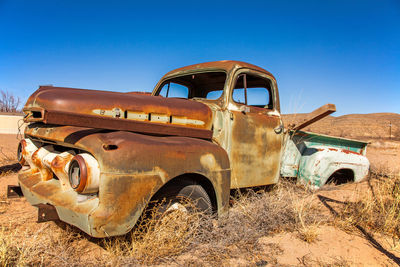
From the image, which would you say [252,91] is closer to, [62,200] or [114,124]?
[114,124]

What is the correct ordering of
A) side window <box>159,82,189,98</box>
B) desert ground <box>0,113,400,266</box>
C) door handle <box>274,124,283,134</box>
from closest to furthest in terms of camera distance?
desert ground <box>0,113,400,266</box> → door handle <box>274,124,283,134</box> → side window <box>159,82,189,98</box>

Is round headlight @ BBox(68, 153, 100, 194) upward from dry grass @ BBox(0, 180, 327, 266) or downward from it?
upward

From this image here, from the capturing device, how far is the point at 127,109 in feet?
8.27

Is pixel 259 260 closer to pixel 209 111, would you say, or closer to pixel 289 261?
pixel 289 261

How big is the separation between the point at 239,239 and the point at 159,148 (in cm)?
113

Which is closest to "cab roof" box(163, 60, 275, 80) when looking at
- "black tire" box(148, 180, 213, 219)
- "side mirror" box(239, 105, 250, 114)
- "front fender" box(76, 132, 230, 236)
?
"side mirror" box(239, 105, 250, 114)

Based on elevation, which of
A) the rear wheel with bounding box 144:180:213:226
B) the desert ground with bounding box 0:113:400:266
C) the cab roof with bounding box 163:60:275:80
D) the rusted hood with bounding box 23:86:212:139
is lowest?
the desert ground with bounding box 0:113:400:266

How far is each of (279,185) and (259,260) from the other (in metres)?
1.69

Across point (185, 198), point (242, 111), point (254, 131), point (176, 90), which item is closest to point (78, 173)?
point (185, 198)

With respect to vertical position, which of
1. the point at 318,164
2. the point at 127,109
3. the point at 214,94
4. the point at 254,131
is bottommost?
the point at 318,164

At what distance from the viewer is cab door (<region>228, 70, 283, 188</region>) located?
10.0 feet

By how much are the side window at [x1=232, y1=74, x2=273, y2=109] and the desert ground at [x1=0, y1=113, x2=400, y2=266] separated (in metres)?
1.17

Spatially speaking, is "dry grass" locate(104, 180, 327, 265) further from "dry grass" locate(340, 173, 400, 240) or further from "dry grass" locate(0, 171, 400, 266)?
"dry grass" locate(340, 173, 400, 240)

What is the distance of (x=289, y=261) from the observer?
225 cm
